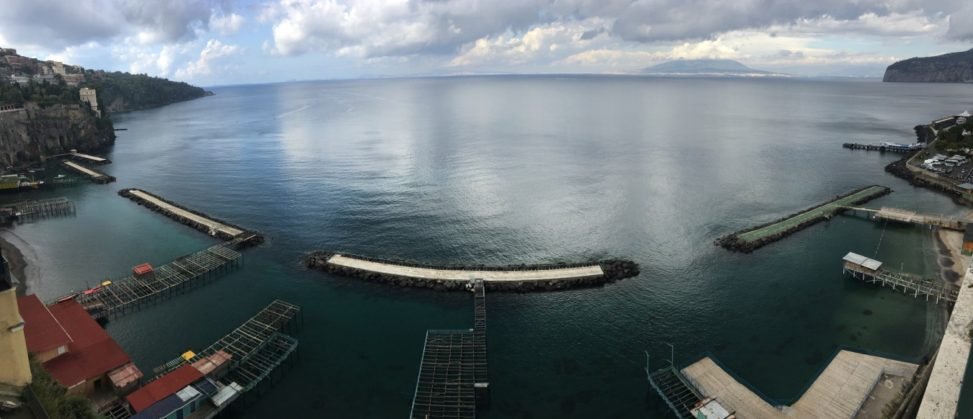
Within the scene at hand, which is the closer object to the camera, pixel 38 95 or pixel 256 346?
pixel 256 346

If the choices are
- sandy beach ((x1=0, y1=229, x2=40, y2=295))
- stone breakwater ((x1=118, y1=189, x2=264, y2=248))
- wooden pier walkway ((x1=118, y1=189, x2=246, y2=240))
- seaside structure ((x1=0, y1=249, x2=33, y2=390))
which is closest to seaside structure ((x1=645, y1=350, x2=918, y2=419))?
seaside structure ((x1=0, y1=249, x2=33, y2=390))

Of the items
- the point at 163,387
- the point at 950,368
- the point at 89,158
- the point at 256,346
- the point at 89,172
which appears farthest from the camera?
the point at 89,158

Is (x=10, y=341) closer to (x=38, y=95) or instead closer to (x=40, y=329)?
(x=40, y=329)

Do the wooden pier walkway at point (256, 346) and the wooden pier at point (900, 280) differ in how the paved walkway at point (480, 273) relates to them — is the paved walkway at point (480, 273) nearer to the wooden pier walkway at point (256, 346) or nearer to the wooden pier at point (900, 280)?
the wooden pier walkway at point (256, 346)

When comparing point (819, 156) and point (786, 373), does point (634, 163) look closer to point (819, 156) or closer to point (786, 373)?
point (819, 156)

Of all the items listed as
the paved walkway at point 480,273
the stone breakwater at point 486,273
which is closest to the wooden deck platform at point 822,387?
the stone breakwater at point 486,273

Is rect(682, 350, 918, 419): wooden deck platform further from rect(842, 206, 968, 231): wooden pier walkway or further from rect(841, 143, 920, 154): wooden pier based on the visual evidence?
rect(841, 143, 920, 154): wooden pier

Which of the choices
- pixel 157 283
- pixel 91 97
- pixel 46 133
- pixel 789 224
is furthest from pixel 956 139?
pixel 91 97
